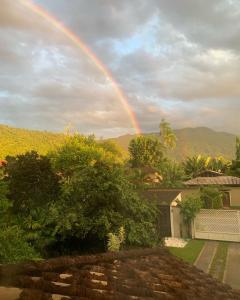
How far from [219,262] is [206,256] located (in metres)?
1.46

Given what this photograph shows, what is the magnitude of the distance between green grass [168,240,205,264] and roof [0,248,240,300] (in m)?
13.0

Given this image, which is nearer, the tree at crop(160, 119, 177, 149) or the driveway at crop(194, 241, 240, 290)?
the driveway at crop(194, 241, 240, 290)

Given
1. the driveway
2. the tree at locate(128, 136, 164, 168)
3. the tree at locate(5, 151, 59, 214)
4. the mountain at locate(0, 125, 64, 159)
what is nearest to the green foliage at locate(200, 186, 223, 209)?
the driveway

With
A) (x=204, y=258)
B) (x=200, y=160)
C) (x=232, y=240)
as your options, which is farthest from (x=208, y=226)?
(x=200, y=160)

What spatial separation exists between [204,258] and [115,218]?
6.88 metres

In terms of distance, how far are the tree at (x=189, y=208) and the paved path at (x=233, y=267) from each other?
3.54 meters

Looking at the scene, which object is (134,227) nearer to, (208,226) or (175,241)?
(175,241)

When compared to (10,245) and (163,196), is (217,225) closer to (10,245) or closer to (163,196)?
(163,196)

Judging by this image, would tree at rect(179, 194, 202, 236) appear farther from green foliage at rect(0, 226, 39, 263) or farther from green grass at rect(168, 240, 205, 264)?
green foliage at rect(0, 226, 39, 263)

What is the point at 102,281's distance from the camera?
15.0 feet

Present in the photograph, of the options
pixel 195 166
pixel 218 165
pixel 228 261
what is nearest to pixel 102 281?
pixel 228 261

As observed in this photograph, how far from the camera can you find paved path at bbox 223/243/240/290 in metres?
15.2

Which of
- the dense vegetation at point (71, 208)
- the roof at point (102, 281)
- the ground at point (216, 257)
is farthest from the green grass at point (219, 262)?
the roof at point (102, 281)

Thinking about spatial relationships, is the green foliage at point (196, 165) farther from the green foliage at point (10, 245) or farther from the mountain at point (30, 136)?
the green foliage at point (10, 245)
